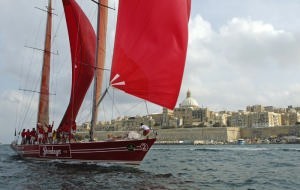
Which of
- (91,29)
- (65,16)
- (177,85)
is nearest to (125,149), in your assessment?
(177,85)

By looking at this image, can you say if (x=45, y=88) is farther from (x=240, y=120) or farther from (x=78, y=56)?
(x=240, y=120)

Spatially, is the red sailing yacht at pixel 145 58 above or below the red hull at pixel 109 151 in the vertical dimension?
above

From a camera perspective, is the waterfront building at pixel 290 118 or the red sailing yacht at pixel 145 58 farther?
the waterfront building at pixel 290 118

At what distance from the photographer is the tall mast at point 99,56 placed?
Result: 76.6 feet

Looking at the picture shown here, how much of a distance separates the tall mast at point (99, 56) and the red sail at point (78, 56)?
1.35 meters

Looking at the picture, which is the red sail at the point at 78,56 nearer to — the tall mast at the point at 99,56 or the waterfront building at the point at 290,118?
the tall mast at the point at 99,56

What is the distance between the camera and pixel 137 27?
19484 mm

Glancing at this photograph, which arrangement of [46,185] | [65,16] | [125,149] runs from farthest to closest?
[65,16], [125,149], [46,185]

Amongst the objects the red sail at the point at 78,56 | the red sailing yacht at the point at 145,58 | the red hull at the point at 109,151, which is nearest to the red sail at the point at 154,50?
the red sailing yacht at the point at 145,58

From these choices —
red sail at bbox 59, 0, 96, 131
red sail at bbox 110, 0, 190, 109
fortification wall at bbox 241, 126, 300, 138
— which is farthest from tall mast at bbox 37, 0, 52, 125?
fortification wall at bbox 241, 126, 300, 138

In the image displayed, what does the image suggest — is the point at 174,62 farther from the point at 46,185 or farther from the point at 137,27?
the point at 46,185

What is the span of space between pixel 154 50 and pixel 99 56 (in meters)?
6.45

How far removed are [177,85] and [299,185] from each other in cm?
625

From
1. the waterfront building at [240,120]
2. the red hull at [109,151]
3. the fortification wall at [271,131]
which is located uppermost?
the waterfront building at [240,120]
